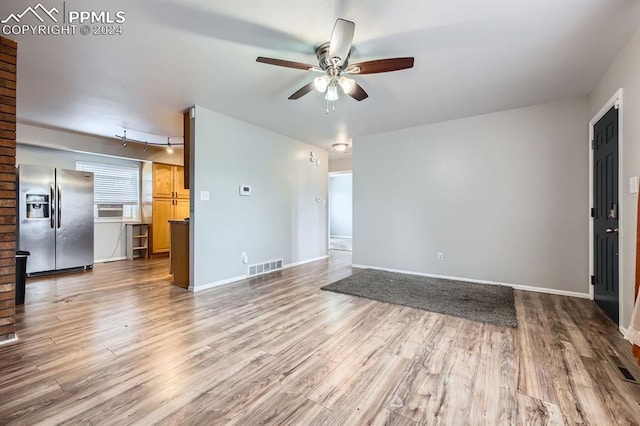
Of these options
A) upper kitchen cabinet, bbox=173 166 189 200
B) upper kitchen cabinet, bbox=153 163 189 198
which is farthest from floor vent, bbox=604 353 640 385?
upper kitchen cabinet, bbox=153 163 189 198

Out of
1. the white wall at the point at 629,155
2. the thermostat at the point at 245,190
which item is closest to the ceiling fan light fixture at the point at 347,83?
the white wall at the point at 629,155

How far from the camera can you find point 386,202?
16.2 ft

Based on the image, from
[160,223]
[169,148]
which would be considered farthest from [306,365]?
[169,148]

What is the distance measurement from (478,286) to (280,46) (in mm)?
3985

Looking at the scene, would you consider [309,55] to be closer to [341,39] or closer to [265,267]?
[341,39]

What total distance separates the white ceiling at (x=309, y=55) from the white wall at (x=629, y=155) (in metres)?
0.17

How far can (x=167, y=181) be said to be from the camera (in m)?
6.52

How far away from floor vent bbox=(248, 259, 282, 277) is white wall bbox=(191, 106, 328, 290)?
0.10 m

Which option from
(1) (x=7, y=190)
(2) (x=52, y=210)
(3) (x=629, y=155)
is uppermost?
(3) (x=629, y=155)

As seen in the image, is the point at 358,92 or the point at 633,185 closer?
the point at 633,185

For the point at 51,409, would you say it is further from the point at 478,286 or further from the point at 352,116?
the point at 478,286

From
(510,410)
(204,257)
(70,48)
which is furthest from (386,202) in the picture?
(70,48)

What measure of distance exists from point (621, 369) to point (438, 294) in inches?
69.1

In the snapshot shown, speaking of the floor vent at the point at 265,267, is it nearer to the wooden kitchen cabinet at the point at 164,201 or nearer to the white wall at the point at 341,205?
the wooden kitchen cabinet at the point at 164,201
